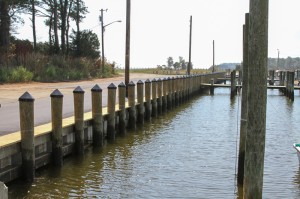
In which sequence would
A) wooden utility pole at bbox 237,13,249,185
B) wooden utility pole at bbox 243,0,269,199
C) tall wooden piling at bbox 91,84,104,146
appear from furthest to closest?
tall wooden piling at bbox 91,84,104,146 < wooden utility pole at bbox 237,13,249,185 < wooden utility pole at bbox 243,0,269,199

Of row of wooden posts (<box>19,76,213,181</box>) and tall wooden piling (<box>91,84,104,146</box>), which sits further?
tall wooden piling (<box>91,84,104,146</box>)

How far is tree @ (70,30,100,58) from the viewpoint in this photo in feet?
192

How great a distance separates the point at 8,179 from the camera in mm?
9398

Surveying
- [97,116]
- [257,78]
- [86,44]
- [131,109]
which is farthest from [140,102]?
[86,44]

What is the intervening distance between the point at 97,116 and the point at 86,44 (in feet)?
151

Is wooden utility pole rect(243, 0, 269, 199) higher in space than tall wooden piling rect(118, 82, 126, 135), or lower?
higher

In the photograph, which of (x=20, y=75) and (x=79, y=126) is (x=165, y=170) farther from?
(x=20, y=75)

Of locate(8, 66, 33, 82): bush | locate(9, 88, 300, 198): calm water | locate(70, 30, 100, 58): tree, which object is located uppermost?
locate(70, 30, 100, 58): tree

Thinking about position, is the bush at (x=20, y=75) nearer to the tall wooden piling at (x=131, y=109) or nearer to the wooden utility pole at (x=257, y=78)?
the tall wooden piling at (x=131, y=109)

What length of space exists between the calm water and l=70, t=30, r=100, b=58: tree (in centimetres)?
4100

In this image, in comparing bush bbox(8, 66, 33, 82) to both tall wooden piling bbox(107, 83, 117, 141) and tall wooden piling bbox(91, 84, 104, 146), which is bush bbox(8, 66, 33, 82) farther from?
tall wooden piling bbox(91, 84, 104, 146)

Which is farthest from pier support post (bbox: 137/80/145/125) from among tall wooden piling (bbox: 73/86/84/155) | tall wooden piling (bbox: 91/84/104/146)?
tall wooden piling (bbox: 73/86/84/155)

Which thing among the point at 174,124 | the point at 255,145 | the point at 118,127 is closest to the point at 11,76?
the point at 174,124

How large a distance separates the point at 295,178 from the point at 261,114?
252 inches
